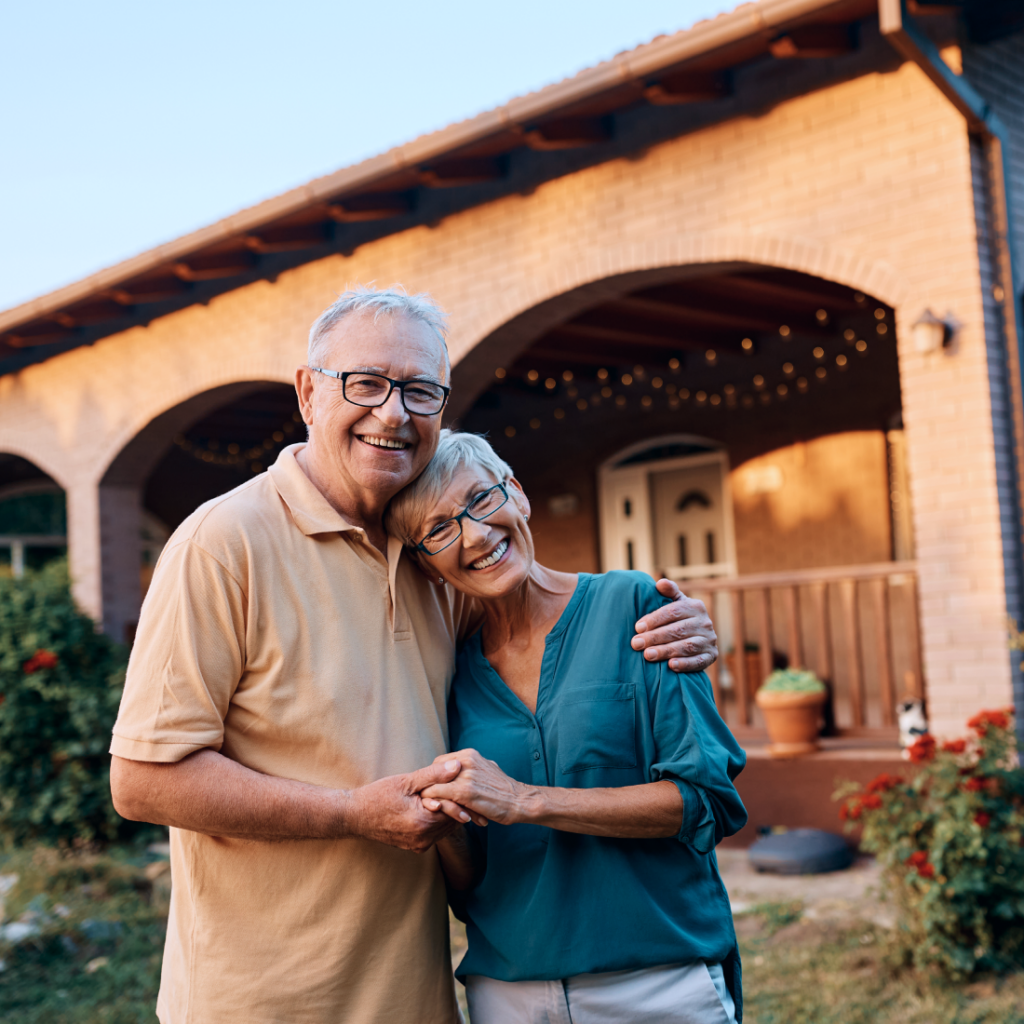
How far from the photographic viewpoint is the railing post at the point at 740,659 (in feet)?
23.3

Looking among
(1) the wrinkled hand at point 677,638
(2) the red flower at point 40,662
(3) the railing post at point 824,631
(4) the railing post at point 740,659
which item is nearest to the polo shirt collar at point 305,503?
(1) the wrinkled hand at point 677,638

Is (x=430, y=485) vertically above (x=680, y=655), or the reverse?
(x=430, y=485)

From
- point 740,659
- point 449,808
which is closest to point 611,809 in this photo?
point 449,808

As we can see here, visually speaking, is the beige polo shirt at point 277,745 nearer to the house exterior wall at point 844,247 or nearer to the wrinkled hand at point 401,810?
the wrinkled hand at point 401,810

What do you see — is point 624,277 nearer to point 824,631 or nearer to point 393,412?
point 824,631

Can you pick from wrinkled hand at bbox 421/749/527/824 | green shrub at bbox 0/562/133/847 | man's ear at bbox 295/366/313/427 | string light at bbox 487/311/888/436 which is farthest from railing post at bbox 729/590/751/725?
wrinkled hand at bbox 421/749/527/824

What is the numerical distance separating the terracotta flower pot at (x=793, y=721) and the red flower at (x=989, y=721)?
1.74 metres

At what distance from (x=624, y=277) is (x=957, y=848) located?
143 inches

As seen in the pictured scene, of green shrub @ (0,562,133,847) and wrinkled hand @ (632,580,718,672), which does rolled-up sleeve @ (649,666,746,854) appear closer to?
wrinkled hand @ (632,580,718,672)

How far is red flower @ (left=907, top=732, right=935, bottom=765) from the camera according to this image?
4.67 m

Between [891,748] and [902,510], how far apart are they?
2.76m

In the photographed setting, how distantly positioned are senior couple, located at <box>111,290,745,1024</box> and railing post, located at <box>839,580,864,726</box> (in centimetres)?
474

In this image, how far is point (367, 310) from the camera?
2037 mm

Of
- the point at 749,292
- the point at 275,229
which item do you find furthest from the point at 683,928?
the point at 275,229
